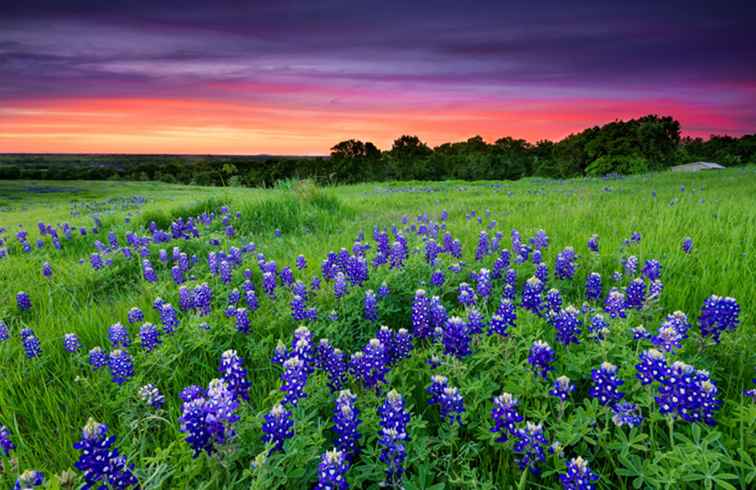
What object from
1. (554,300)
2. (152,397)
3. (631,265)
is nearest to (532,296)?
(554,300)

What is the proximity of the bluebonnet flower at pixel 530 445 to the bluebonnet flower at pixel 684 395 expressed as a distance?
0.55 meters

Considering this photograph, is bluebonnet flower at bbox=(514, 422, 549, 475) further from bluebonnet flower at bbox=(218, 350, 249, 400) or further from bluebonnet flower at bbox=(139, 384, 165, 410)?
bluebonnet flower at bbox=(139, 384, 165, 410)

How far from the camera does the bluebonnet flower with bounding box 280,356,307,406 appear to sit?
2.17m

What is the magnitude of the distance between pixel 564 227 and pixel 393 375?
505cm

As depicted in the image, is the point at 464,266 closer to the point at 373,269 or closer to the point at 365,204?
the point at 373,269

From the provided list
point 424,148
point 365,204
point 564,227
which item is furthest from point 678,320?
point 424,148

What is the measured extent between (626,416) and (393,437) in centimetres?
108

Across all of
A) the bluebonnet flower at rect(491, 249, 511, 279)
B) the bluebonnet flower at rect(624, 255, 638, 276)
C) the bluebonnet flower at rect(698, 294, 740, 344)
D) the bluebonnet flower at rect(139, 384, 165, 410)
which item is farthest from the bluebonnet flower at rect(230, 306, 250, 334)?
the bluebonnet flower at rect(624, 255, 638, 276)

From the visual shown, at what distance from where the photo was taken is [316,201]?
1026 centimetres

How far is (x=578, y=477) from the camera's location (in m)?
1.74

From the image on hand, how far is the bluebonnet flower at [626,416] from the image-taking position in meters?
1.97

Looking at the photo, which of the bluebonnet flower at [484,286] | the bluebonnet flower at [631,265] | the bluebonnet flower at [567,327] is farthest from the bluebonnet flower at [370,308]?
the bluebonnet flower at [631,265]

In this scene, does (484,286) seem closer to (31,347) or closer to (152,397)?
(152,397)

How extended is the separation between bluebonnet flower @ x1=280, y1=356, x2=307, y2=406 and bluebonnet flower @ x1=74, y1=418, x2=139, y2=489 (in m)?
0.73
